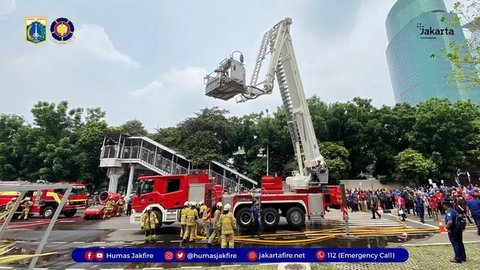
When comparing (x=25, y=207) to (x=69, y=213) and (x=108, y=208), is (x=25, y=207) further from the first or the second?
(x=108, y=208)

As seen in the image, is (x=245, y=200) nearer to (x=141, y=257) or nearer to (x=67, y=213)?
(x=141, y=257)

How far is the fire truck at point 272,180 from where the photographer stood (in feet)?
38.3

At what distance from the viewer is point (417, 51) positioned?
279ft

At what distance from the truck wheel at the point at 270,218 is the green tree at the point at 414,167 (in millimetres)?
20965

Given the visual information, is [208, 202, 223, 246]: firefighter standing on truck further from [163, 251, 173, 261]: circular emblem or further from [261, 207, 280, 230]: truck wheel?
[163, 251, 173, 261]: circular emblem

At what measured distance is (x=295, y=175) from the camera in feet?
45.9

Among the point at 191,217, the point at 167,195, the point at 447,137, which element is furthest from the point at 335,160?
the point at 191,217

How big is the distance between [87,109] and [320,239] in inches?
1361

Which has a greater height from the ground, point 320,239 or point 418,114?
point 418,114

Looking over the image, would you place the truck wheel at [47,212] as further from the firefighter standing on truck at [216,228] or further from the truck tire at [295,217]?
the truck tire at [295,217]

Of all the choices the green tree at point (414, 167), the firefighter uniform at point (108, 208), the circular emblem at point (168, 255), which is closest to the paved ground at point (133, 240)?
the circular emblem at point (168, 255)

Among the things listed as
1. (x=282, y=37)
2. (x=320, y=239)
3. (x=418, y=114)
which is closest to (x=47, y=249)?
(x=320, y=239)

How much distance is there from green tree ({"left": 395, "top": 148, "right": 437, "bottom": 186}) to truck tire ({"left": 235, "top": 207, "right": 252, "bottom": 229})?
21852 millimetres

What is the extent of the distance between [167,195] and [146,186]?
1.21 m
